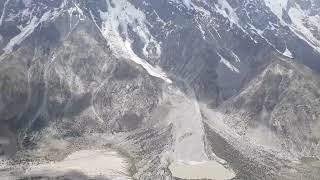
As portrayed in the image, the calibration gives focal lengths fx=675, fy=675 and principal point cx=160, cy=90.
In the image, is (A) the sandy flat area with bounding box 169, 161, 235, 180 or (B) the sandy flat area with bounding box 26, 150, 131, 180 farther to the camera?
(B) the sandy flat area with bounding box 26, 150, 131, 180

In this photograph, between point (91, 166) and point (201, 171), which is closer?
point (201, 171)

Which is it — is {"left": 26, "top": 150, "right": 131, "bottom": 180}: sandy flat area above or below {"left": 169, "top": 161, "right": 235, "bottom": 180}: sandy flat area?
below

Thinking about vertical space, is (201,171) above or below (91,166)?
above

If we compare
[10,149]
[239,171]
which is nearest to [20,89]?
[10,149]

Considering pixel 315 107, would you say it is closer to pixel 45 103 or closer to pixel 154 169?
pixel 154 169

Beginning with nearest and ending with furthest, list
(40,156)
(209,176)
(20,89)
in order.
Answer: (209,176)
(40,156)
(20,89)
